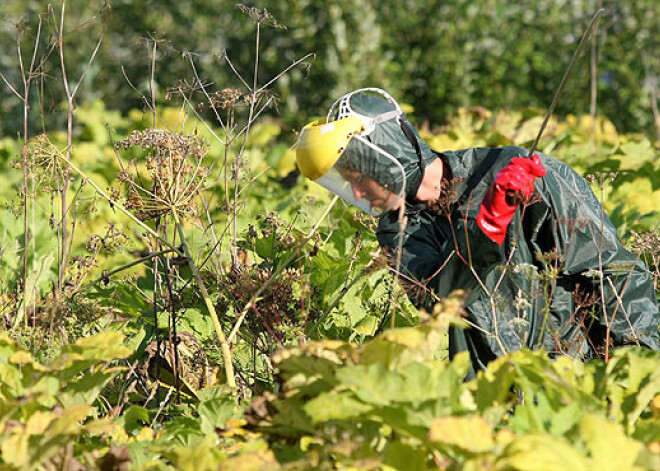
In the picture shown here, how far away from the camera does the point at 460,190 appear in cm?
283

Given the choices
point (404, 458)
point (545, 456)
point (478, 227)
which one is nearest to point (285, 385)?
point (404, 458)

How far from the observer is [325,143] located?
8.68ft

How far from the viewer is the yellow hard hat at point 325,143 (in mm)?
2643

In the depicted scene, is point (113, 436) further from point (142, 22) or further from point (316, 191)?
point (142, 22)

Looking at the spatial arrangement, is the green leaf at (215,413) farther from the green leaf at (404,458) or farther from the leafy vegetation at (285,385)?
the green leaf at (404,458)

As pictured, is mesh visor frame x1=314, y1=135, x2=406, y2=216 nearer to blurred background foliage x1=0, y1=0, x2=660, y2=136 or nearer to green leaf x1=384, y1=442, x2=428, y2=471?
green leaf x1=384, y1=442, x2=428, y2=471

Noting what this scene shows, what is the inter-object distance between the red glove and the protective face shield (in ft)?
0.82

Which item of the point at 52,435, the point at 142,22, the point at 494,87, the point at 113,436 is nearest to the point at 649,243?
the point at 113,436

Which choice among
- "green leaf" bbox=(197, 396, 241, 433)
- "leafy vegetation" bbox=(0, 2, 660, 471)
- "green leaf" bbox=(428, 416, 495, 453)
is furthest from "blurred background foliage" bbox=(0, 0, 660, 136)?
"green leaf" bbox=(428, 416, 495, 453)

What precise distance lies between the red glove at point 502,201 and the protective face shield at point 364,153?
251 mm

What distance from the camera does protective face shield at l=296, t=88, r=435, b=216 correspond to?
265 cm

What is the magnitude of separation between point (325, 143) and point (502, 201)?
1.79ft

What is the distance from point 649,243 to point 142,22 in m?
10.1

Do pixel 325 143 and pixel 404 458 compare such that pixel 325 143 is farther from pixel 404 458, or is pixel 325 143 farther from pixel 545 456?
pixel 545 456
